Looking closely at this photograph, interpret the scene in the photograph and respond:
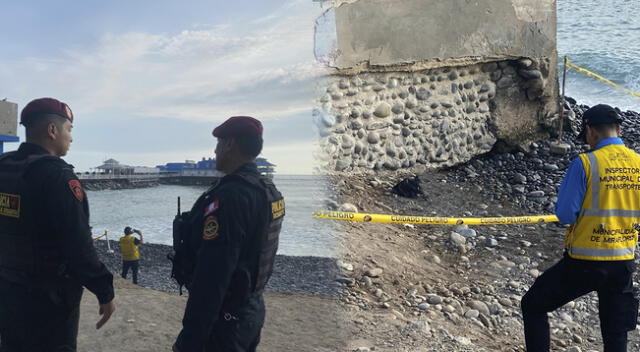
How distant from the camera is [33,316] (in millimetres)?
2182

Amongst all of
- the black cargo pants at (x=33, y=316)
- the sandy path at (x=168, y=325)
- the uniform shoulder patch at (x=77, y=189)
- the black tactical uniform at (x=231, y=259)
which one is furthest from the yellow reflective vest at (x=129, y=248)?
the black tactical uniform at (x=231, y=259)

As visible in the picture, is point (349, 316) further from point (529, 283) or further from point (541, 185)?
point (541, 185)

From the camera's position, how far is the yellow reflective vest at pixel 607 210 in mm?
2816

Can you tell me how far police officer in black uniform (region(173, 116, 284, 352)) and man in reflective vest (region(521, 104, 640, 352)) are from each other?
1.81m

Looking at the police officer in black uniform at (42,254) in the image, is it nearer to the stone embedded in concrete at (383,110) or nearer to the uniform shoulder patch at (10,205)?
the uniform shoulder patch at (10,205)

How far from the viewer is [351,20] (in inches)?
236

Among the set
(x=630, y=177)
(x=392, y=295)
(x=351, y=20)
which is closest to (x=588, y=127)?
(x=630, y=177)

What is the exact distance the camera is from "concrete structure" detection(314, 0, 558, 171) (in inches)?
235

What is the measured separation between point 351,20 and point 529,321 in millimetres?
4228

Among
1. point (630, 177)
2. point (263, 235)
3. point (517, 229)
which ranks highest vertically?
point (630, 177)

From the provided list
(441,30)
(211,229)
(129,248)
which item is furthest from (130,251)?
(441,30)

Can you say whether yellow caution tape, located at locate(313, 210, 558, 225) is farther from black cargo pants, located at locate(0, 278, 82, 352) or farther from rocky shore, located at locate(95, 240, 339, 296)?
black cargo pants, located at locate(0, 278, 82, 352)

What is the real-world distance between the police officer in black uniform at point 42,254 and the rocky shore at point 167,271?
3.86 meters

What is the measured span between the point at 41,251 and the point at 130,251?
4.32 meters
